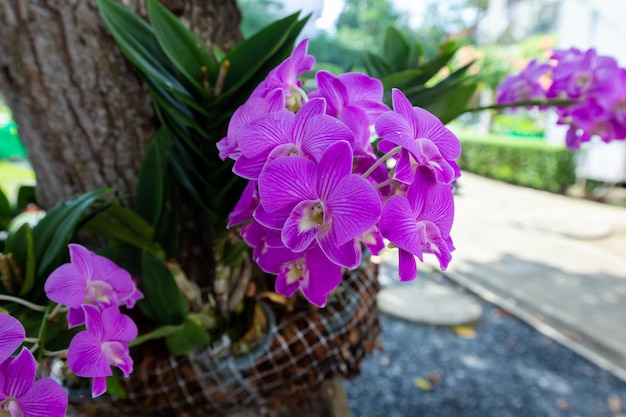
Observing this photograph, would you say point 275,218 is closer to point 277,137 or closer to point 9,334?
point 277,137

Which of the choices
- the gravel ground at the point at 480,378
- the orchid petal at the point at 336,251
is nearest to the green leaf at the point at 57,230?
the orchid petal at the point at 336,251

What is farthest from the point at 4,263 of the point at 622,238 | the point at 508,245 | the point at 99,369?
the point at 622,238

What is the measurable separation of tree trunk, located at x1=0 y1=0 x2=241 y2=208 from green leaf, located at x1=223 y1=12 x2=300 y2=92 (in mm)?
203

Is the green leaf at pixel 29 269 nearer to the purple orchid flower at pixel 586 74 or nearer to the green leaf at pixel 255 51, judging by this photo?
the green leaf at pixel 255 51

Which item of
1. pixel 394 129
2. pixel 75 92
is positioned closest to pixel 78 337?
pixel 394 129

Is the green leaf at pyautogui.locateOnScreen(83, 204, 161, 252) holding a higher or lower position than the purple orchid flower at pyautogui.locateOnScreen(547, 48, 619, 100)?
lower

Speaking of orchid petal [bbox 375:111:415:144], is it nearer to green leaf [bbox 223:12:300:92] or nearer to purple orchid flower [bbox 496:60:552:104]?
green leaf [bbox 223:12:300:92]

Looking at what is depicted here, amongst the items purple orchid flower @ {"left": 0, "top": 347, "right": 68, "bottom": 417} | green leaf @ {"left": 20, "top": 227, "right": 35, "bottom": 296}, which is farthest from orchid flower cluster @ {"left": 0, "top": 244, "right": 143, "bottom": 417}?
green leaf @ {"left": 20, "top": 227, "right": 35, "bottom": 296}

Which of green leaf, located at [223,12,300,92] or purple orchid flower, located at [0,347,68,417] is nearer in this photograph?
purple orchid flower, located at [0,347,68,417]

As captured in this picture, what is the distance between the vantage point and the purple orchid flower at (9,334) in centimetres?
30

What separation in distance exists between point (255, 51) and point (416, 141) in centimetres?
33

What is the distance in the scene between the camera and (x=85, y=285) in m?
0.43

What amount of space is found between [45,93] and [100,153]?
0.38 feet

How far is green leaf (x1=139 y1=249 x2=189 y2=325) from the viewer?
562mm
